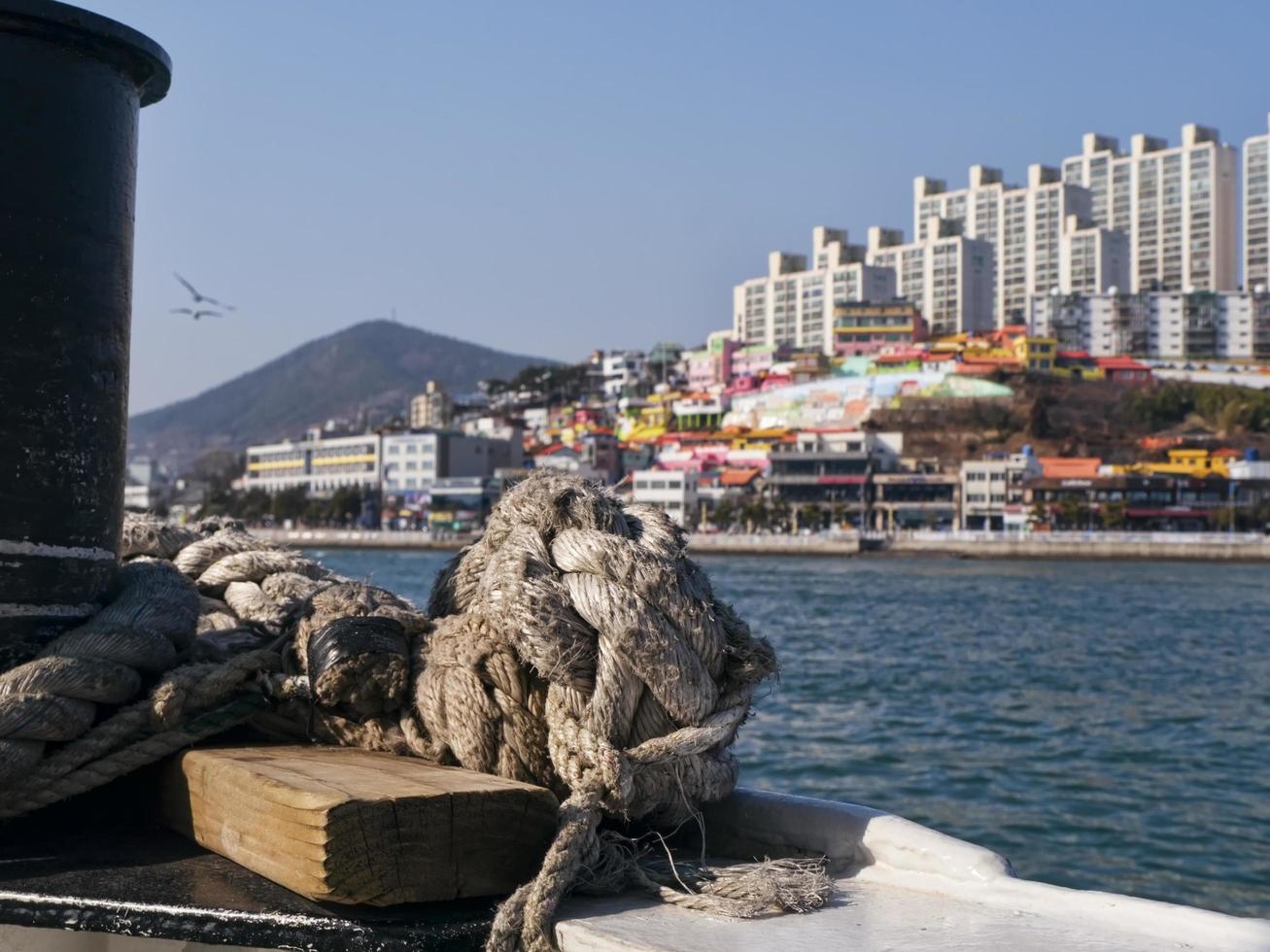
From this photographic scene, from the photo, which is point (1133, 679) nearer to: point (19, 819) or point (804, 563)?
point (19, 819)

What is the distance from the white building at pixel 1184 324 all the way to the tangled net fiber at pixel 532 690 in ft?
391

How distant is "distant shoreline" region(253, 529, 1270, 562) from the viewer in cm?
6938

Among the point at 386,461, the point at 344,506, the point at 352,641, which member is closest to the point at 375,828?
the point at 352,641

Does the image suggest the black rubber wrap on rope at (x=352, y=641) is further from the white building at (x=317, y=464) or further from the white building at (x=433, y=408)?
the white building at (x=433, y=408)

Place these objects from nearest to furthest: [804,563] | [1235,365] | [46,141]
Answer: [46,141]
[804,563]
[1235,365]

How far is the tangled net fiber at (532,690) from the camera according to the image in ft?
6.94

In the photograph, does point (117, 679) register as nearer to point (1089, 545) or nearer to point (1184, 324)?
point (1089, 545)

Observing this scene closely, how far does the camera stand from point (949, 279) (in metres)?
131

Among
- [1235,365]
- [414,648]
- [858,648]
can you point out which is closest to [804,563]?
[858,648]

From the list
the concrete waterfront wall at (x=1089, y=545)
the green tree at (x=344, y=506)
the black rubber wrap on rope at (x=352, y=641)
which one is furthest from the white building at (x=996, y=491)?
the black rubber wrap on rope at (x=352, y=641)

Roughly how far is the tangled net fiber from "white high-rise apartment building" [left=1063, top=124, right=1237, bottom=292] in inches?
5129

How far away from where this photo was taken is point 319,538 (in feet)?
295

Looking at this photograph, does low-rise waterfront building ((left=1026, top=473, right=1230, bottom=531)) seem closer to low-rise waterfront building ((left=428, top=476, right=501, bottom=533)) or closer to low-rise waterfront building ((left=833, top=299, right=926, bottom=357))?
low-rise waterfront building ((left=428, top=476, right=501, bottom=533))

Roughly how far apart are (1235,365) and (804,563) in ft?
180
